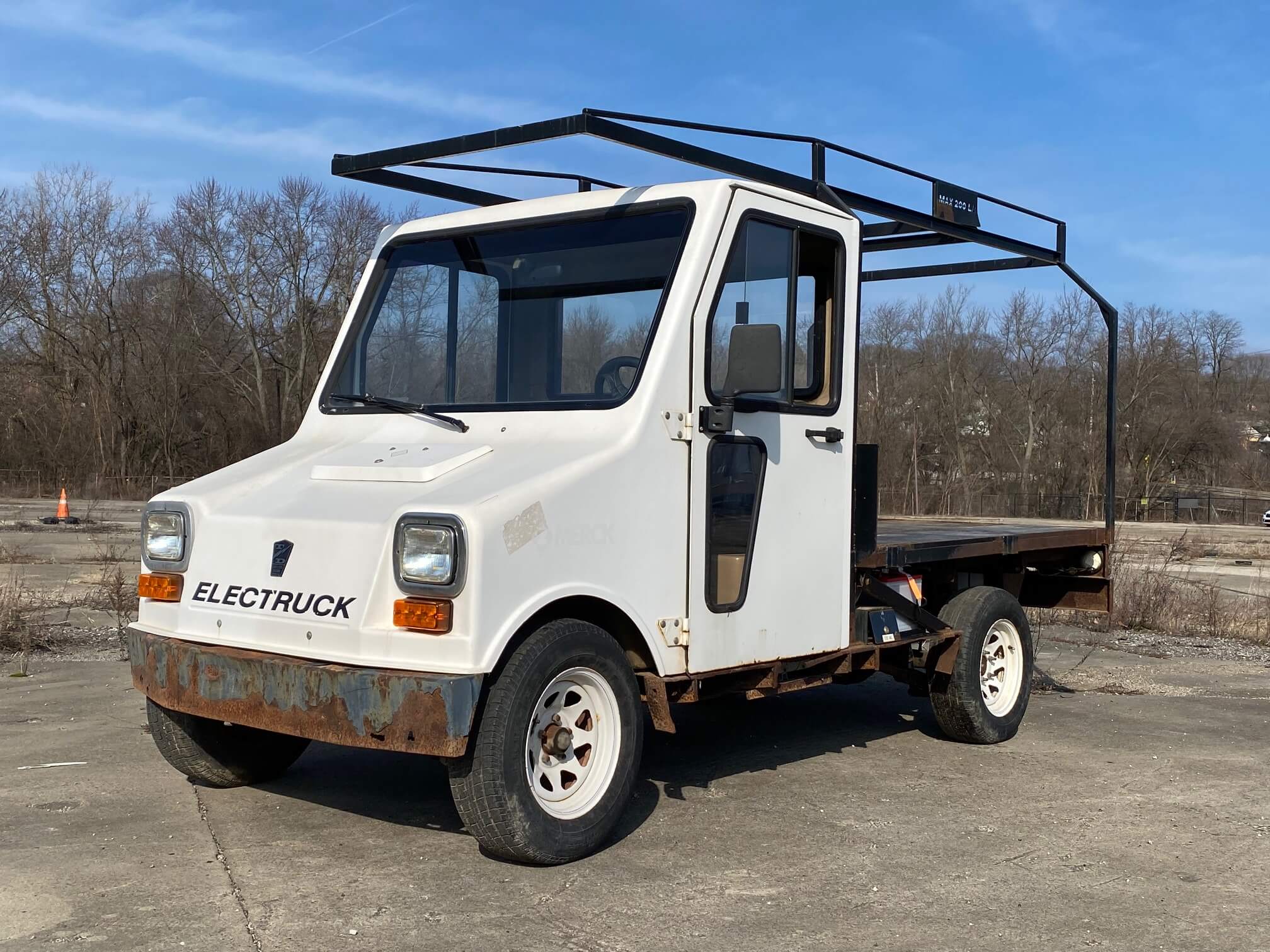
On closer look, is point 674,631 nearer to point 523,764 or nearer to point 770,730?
point 523,764

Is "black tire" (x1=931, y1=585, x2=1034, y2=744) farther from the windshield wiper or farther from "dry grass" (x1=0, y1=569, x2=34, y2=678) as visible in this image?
"dry grass" (x1=0, y1=569, x2=34, y2=678)

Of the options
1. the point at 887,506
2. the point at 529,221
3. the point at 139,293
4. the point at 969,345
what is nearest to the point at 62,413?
the point at 139,293

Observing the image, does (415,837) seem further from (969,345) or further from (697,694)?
(969,345)

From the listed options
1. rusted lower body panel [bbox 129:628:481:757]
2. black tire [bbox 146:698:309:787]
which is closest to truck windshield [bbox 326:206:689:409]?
rusted lower body panel [bbox 129:628:481:757]

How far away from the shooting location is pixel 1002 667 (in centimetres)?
763

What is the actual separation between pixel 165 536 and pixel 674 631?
A: 6.80 feet

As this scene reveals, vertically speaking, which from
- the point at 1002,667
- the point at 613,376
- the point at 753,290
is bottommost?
the point at 1002,667

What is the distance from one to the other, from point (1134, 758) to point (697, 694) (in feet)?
9.81

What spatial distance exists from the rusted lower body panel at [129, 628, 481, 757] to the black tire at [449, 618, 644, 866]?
14 centimetres

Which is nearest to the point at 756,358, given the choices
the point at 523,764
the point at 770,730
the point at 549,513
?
the point at 549,513

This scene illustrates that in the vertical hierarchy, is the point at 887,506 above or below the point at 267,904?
above

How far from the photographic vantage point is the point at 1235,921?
432 centimetres

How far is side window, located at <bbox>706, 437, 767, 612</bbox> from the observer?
17.6 ft

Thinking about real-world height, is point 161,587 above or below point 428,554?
below
